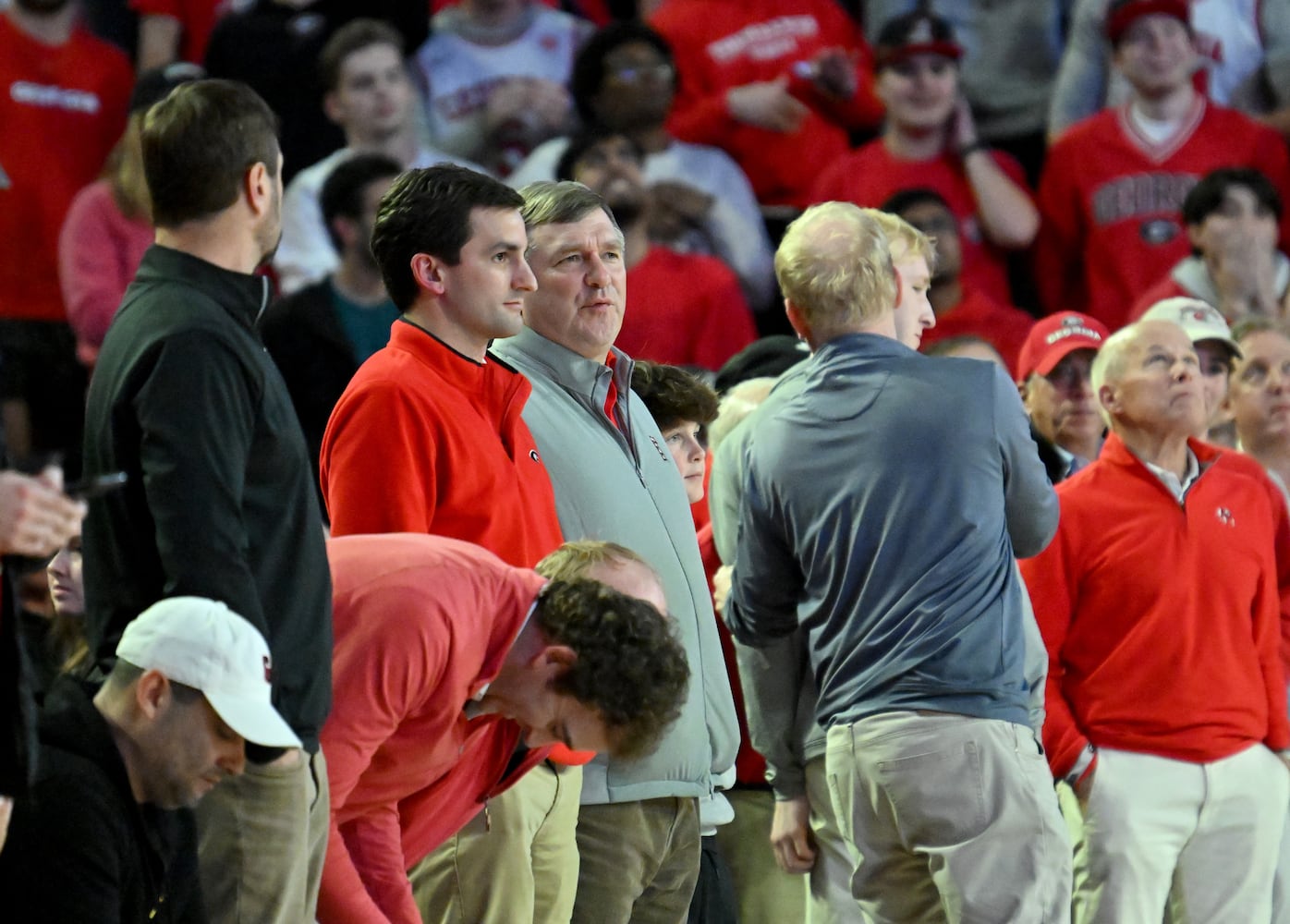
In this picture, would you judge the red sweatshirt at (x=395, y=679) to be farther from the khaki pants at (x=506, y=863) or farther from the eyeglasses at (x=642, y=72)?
the eyeglasses at (x=642, y=72)

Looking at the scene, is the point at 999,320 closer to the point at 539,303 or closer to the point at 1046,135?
the point at 1046,135

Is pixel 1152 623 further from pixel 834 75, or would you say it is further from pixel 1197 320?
pixel 834 75

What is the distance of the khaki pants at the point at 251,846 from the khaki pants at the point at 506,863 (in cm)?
45

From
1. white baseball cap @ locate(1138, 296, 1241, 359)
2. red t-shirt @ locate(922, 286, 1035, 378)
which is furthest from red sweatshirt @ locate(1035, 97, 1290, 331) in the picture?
white baseball cap @ locate(1138, 296, 1241, 359)

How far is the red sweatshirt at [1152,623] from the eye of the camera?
4.06 m

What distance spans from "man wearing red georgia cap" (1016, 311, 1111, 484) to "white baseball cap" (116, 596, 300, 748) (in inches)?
114

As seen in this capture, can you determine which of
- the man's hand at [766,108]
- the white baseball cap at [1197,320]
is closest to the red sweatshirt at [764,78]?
the man's hand at [766,108]

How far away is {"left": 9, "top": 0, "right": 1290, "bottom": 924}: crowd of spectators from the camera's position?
2535mm

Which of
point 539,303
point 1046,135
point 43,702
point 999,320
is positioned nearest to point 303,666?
point 43,702

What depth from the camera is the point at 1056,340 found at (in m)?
4.88

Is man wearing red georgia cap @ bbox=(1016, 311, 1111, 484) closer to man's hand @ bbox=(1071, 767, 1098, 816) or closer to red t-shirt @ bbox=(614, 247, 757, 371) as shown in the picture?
man's hand @ bbox=(1071, 767, 1098, 816)

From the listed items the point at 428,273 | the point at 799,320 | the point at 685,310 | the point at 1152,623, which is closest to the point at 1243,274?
the point at 685,310

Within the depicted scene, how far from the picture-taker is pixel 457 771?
2.87m

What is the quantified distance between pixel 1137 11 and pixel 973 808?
4728mm
